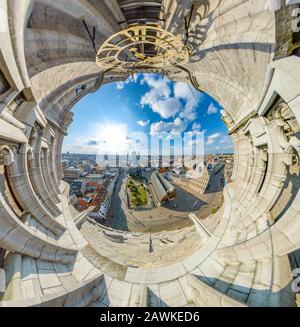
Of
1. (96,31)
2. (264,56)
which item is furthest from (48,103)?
(264,56)

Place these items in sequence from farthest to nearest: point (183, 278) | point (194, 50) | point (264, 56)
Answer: point (194, 50) → point (183, 278) → point (264, 56)

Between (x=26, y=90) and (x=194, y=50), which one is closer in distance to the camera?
(x=26, y=90)

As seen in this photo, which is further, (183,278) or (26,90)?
(183,278)

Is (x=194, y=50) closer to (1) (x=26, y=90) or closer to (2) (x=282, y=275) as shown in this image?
(1) (x=26, y=90)

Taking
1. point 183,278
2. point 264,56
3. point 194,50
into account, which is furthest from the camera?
point 194,50

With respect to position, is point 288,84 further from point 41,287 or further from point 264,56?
point 41,287

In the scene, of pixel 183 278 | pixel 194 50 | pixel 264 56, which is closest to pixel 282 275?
pixel 183 278

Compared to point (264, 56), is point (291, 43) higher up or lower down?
lower down
